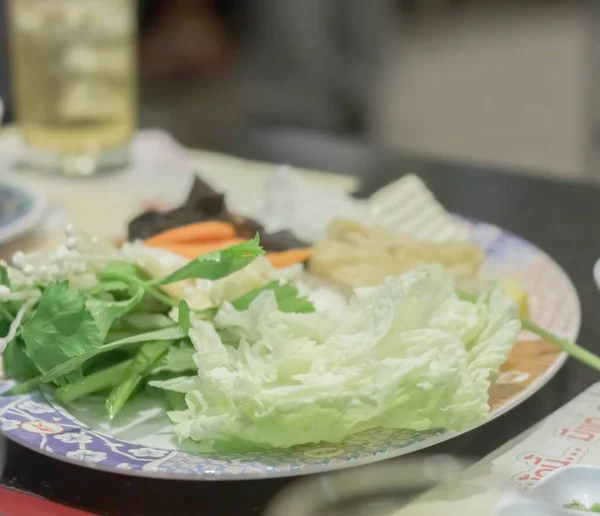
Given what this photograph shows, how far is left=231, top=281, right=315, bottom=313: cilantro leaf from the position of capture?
0.64m

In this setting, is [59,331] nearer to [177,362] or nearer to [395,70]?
[177,362]

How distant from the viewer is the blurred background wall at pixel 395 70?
2.84 meters

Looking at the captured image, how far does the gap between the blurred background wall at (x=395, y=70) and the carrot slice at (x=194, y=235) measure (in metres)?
1.46

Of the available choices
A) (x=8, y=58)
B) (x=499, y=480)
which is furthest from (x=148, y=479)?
(x=8, y=58)

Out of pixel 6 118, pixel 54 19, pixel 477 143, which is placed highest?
pixel 54 19

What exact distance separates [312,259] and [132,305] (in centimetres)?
20

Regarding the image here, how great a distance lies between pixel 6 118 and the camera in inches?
60.9

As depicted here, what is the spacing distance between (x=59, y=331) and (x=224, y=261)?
12 cm

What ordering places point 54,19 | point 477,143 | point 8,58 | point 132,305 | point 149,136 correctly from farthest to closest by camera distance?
point 477,143, point 8,58, point 149,136, point 54,19, point 132,305

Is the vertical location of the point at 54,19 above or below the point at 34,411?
above

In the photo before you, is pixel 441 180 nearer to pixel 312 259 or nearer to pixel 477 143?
pixel 312 259

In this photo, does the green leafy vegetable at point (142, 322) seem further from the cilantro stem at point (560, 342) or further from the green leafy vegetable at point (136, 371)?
the cilantro stem at point (560, 342)

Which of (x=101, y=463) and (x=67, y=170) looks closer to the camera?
(x=101, y=463)

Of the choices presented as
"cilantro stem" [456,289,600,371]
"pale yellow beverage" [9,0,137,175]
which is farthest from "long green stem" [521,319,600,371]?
"pale yellow beverage" [9,0,137,175]
